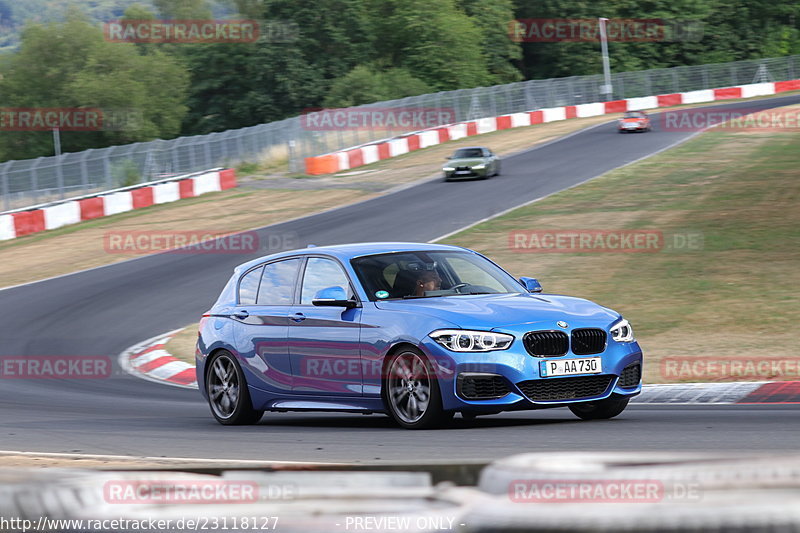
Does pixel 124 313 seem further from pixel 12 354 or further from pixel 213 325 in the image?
pixel 213 325

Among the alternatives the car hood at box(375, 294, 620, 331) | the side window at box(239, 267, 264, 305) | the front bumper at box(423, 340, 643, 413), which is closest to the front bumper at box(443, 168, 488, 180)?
the side window at box(239, 267, 264, 305)

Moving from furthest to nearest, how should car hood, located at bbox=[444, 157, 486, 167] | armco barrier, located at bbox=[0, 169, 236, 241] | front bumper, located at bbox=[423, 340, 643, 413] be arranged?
car hood, located at bbox=[444, 157, 486, 167] < armco barrier, located at bbox=[0, 169, 236, 241] < front bumper, located at bbox=[423, 340, 643, 413]

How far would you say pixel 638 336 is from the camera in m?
14.4

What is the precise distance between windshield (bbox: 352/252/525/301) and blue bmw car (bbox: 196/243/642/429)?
0.04 feet

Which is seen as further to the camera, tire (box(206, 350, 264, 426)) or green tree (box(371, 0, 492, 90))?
green tree (box(371, 0, 492, 90))

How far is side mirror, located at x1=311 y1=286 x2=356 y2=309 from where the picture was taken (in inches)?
364

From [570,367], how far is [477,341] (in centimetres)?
72

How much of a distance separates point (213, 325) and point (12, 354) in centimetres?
791

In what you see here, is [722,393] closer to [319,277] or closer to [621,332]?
[621,332]

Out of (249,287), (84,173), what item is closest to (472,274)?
(249,287)

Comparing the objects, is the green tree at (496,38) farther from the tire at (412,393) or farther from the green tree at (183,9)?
the tire at (412,393)

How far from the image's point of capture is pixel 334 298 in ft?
30.2

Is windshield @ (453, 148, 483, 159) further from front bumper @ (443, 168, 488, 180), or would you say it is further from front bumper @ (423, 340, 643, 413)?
front bumper @ (423, 340, 643, 413)

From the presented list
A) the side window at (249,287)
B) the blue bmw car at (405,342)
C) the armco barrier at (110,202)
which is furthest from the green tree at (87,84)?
the blue bmw car at (405,342)
